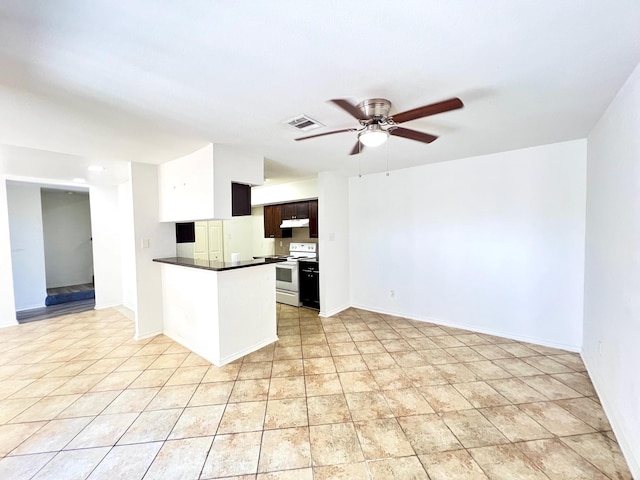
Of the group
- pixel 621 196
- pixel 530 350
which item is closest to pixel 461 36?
pixel 621 196

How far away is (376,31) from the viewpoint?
1.26 meters

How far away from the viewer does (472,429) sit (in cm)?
193

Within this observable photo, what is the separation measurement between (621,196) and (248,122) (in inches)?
114

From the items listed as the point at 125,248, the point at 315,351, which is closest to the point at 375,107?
the point at 315,351

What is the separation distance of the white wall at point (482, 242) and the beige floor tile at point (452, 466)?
2373 mm

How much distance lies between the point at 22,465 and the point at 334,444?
1.95 m

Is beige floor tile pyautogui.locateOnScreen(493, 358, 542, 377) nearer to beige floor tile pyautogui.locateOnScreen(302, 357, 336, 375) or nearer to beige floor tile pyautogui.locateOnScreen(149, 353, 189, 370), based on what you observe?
beige floor tile pyautogui.locateOnScreen(302, 357, 336, 375)

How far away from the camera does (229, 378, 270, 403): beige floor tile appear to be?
2305 millimetres

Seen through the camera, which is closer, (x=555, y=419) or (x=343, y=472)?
(x=343, y=472)

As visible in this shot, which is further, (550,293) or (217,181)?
(550,293)

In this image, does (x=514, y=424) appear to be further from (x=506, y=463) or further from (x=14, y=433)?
(x=14, y=433)

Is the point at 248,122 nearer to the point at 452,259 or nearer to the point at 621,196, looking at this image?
the point at 621,196

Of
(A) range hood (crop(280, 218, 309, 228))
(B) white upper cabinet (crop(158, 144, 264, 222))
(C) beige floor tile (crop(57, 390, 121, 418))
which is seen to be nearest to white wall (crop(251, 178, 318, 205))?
(A) range hood (crop(280, 218, 309, 228))

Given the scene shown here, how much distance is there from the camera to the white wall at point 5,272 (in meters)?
4.20
